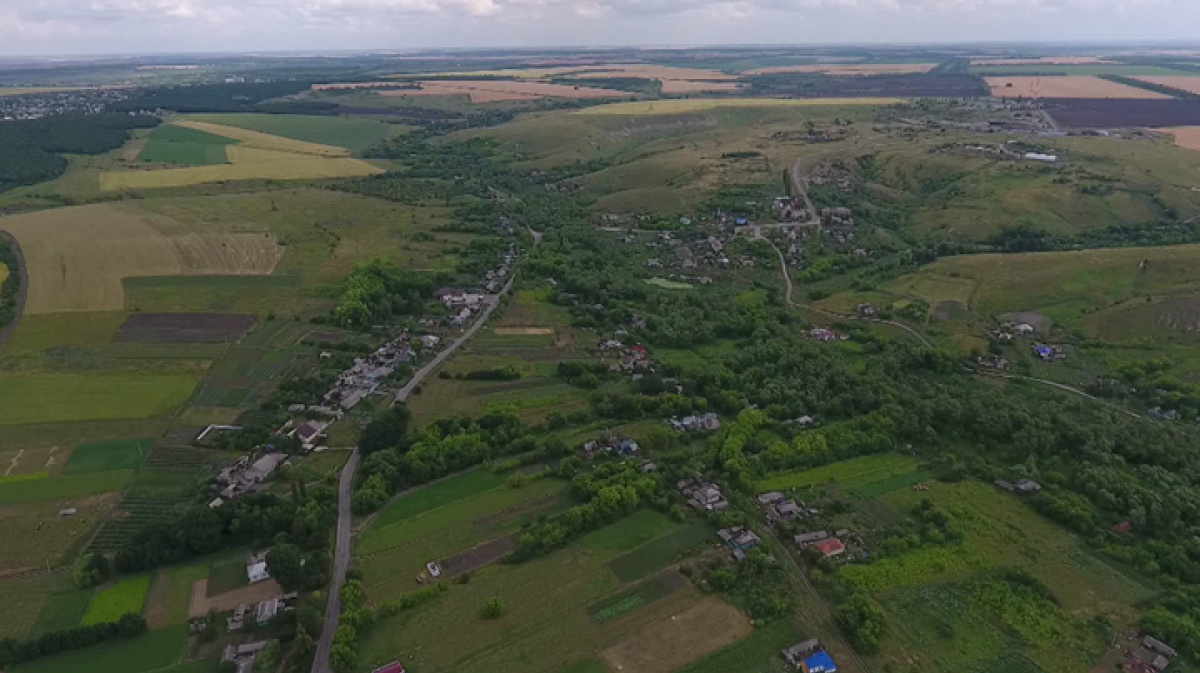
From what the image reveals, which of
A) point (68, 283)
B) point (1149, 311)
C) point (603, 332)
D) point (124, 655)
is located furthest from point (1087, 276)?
point (68, 283)

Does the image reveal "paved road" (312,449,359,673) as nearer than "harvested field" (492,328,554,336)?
Yes

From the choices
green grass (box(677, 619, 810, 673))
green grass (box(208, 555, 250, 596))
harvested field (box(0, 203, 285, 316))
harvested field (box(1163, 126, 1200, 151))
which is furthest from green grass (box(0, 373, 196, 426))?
harvested field (box(1163, 126, 1200, 151))

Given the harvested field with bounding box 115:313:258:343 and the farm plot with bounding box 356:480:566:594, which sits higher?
the harvested field with bounding box 115:313:258:343

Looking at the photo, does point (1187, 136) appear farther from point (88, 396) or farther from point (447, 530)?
point (88, 396)

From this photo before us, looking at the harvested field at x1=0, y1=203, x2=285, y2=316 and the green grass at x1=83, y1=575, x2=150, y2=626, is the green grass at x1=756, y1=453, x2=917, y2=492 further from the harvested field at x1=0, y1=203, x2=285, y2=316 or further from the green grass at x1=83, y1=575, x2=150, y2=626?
the harvested field at x1=0, y1=203, x2=285, y2=316

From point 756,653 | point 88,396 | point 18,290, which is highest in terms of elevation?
point 18,290

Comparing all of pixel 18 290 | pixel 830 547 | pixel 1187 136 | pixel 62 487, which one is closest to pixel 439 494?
pixel 62 487
